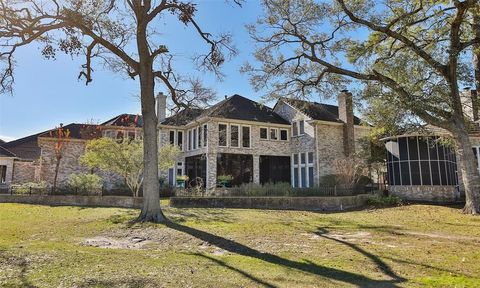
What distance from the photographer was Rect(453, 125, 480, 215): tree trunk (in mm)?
16000

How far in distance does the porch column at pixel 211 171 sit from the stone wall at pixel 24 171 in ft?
53.8

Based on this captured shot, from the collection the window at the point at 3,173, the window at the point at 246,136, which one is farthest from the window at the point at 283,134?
the window at the point at 3,173

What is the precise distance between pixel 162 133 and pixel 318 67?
15.1 metres

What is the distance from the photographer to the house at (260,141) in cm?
2761

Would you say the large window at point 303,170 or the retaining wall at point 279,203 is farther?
the large window at point 303,170

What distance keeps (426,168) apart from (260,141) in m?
12.4

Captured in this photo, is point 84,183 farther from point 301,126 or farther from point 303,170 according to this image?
point 301,126

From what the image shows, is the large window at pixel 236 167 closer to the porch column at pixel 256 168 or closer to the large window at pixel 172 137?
the porch column at pixel 256 168

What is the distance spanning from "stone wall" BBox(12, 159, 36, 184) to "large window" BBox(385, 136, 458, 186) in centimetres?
2967

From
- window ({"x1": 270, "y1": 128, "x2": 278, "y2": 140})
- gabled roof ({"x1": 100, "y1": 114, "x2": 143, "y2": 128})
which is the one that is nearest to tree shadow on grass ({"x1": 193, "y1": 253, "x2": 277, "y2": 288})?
window ({"x1": 270, "y1": 128, "x2": 278, "y2": 140})

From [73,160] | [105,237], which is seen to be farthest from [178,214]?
[73,160]

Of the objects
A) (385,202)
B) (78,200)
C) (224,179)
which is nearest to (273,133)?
(224,179)

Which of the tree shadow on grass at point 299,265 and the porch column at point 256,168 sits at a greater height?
the porch column at point 256,168

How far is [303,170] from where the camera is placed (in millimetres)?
29094
